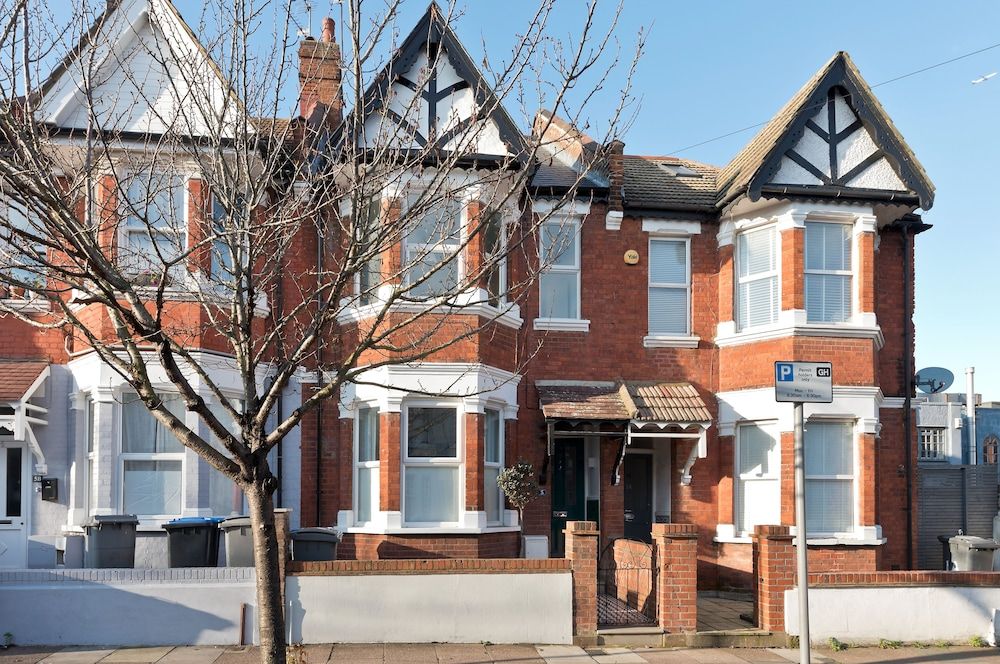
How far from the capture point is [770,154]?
13.8 metres

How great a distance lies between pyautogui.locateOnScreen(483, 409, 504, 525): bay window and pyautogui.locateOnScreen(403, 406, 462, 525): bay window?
0.50 metres

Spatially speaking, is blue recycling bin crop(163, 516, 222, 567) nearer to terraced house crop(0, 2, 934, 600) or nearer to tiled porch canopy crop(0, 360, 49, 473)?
terraced house crop(0, 2, 934, 600)

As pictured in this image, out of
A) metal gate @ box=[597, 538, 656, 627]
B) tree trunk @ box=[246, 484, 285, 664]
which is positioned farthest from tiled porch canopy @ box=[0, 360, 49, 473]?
metal gate @ box=[597, 538, 656, 627]

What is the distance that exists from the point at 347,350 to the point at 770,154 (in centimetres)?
653

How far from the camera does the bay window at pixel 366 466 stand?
13164 millimetres

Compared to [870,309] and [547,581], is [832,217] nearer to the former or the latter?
[870,309]

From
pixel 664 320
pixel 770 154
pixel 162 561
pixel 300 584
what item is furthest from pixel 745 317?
pixel 162 561

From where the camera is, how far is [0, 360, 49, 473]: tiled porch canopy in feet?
40.3

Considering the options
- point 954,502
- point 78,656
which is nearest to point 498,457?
point 78,656

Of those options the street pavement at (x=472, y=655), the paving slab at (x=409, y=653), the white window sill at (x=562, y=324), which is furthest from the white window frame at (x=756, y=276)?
the paving slab at (x=409, y=653)

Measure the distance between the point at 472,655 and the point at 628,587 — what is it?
3.00 metres

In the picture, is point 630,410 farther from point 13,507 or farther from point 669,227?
point 13,507

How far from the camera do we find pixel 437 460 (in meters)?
13.0

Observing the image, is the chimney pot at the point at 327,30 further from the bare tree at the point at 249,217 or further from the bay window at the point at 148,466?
the bay window at the point at 148,466
